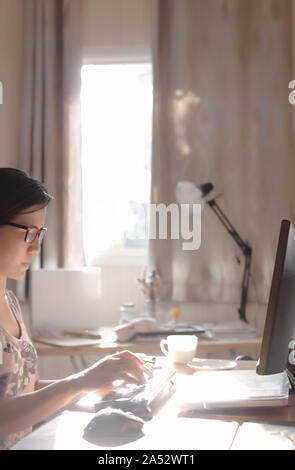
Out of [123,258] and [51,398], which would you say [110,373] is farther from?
[123,258]

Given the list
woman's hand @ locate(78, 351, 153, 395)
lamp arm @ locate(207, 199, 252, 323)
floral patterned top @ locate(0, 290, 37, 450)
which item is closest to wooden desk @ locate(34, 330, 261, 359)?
lamp arm @ locate(207, 199, 252, 323)

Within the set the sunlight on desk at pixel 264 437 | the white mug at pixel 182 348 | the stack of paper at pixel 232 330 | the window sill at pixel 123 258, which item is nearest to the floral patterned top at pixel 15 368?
the white mug at pixel 182 348

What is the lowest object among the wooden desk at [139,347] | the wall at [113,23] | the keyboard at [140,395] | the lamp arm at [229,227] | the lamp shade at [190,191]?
the wooden desk at [139,347]

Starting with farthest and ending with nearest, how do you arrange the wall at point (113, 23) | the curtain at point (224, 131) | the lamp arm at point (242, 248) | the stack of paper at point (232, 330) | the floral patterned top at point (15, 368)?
the wall at point (113, 23) < the curtain at point (224, 131) < the lamp arm at point (242, 248) < the stack of paper at point (232, 330) < the floral patterned top at point (15, 368)

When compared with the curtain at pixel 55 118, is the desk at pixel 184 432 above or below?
below

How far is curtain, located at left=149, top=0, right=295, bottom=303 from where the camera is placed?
3139 mm

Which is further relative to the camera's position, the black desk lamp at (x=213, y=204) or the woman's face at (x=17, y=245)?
the black desk lamp at (x=213, y=204)

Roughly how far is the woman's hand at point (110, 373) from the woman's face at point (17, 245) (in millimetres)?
361

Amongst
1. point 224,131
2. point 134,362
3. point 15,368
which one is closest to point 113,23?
point 224,131

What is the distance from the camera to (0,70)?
3.28m

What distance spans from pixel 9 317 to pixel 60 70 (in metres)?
2.11

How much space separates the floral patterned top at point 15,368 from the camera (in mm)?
1300

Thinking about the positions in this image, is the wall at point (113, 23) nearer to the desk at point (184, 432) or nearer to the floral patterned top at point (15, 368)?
the floral patterned top at point (15, 368)

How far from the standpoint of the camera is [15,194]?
4.45ft
